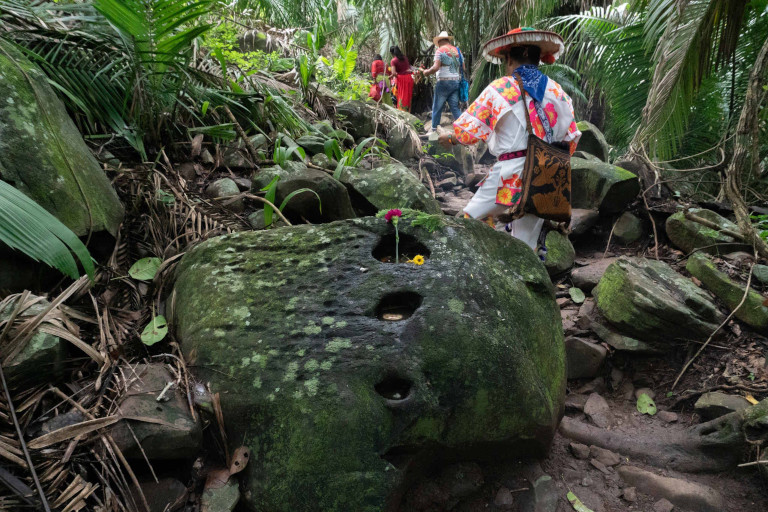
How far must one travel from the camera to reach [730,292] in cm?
293

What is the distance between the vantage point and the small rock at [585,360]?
2.76m

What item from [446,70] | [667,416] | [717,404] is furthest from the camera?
[446,70]

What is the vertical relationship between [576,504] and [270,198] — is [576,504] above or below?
below

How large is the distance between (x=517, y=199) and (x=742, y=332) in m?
1.63

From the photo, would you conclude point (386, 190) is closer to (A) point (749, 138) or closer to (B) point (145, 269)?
(B) point (145, 269)

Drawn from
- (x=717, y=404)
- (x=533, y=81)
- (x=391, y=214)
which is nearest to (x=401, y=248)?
(x=391, y=214)

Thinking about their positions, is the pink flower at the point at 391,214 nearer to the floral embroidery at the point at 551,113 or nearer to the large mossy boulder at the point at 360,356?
the large mossy boulder at the point at 360,356

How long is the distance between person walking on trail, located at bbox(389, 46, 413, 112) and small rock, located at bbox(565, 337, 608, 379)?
223 inches

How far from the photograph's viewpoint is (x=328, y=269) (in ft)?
6.42

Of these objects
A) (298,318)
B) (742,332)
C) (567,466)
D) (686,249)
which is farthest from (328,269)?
(686,249)

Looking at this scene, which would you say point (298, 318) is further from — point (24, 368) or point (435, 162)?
point (435, 162)

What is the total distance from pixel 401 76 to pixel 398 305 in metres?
6.12

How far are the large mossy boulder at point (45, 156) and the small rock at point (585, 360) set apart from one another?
2679 millimetres

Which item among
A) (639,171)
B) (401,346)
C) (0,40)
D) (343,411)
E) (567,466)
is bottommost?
(567,466)
